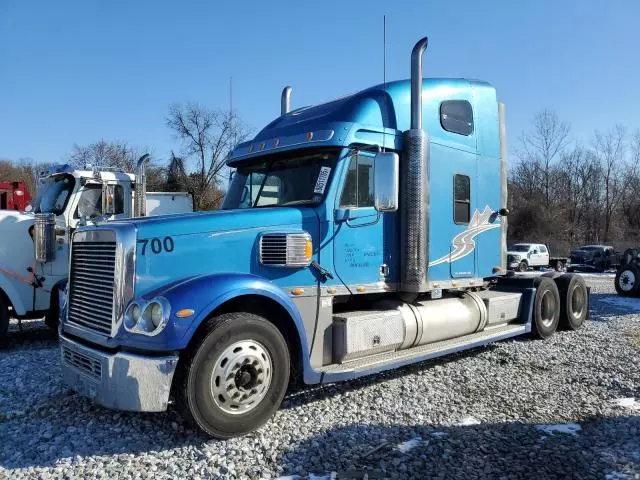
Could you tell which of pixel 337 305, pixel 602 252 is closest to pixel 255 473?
pixel 337 305

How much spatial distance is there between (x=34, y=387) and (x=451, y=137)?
18.6 feet

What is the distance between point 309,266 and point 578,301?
22.5 feet

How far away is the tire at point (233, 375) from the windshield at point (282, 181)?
155 centimetres

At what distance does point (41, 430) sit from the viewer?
4.57 m

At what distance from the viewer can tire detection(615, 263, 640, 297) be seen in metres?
16.1

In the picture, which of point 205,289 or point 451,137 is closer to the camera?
point 205,289

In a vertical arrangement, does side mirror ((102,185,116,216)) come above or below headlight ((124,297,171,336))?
above

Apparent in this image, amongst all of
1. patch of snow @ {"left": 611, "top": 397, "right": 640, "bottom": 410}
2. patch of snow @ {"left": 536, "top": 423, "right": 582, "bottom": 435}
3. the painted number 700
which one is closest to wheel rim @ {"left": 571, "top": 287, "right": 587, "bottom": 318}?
patch of snow @ {"left": 611, "top": 397, "right": 640, "bottom": 410}

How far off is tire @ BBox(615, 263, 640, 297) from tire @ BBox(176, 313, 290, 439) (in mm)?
15071

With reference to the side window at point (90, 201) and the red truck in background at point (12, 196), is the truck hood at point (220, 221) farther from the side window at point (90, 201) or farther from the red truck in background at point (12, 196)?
the red truck in background at point (12, 196)

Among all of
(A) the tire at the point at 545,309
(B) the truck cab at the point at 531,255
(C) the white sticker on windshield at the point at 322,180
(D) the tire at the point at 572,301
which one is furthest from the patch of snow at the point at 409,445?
(B) the truck cab at the point at 531,255

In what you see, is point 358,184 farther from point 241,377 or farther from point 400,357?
point 241,377

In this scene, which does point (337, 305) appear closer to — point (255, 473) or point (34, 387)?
point (255, 473)

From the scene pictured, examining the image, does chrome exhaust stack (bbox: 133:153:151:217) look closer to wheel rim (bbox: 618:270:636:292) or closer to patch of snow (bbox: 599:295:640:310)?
patch of snow (bbox: 599:295:640:310)
